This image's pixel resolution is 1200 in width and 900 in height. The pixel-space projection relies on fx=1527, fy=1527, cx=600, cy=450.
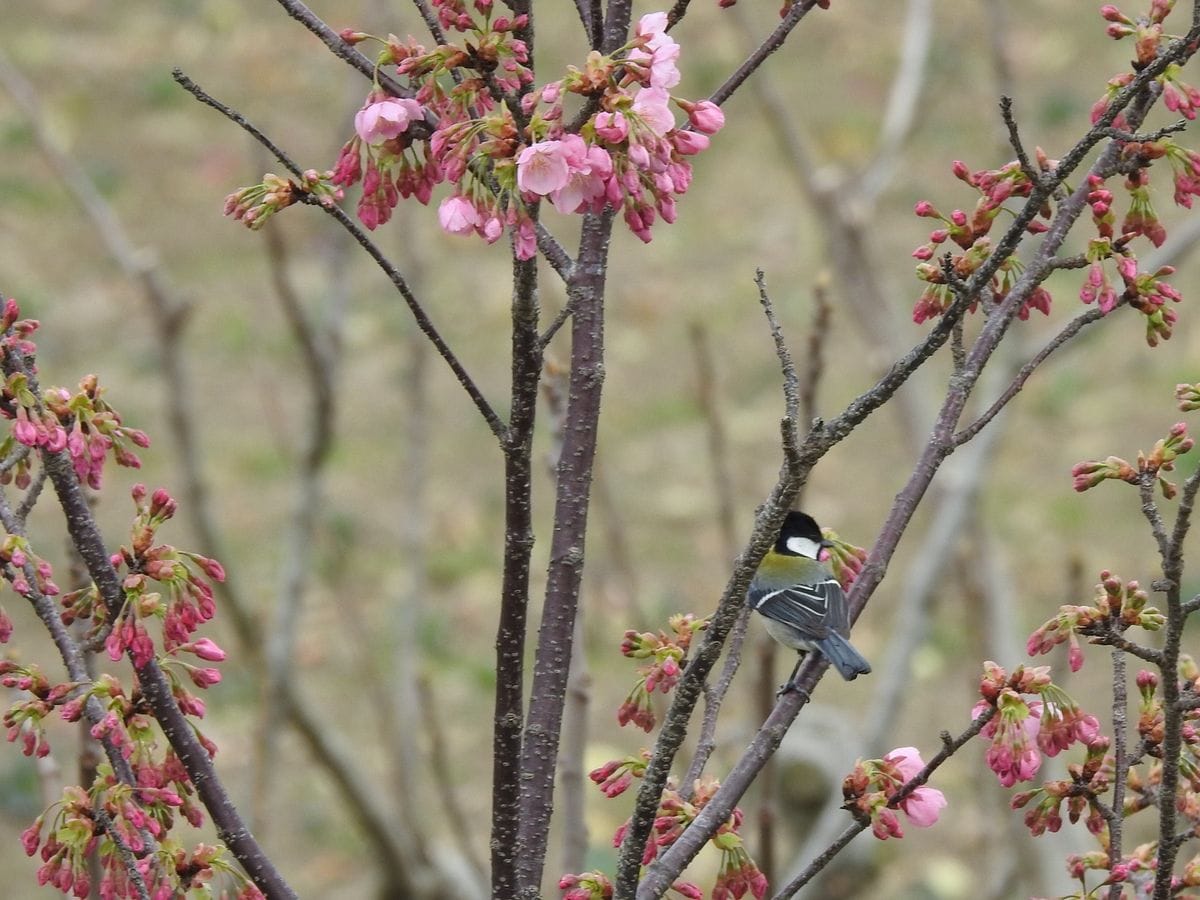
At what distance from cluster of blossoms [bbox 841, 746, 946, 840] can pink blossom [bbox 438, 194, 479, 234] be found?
2.39 feet

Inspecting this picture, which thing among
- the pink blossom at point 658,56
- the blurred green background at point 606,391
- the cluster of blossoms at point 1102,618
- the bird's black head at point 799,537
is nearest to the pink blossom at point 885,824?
the cluster of blossoms at point 1102,618

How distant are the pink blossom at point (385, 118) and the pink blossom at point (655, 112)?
27 cm

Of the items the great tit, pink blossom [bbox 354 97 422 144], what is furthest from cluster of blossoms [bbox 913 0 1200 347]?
the great tit

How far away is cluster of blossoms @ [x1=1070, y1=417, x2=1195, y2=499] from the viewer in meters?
1.66

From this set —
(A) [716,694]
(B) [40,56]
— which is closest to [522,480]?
(A) [716,694]

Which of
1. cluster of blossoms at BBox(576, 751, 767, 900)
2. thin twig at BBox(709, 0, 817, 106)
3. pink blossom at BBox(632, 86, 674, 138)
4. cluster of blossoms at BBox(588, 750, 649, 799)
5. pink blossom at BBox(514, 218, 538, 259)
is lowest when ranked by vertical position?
cluster of blossoms at BBox(576, 751, 767, 900)

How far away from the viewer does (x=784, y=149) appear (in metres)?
5.43

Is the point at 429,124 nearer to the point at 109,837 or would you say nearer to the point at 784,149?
the point at 109,837

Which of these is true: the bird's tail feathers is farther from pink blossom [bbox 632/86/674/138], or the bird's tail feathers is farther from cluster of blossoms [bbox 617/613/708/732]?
pink blossom [bbox 632/86/674/138]

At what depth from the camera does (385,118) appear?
1581 millimetres

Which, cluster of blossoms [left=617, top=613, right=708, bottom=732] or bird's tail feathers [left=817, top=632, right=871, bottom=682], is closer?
cluster of blossoms [left=617, top=613, right=708, bottom=732]

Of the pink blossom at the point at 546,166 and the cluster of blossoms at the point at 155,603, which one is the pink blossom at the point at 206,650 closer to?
the cluster of blossoms at the point at 155,603

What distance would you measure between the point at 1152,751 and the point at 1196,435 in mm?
7554

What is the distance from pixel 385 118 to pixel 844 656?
57.8 inches
